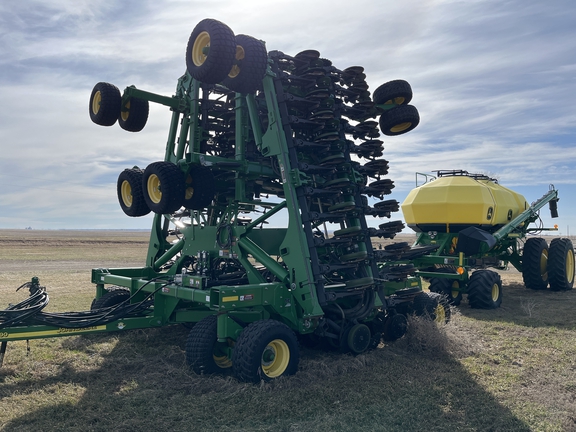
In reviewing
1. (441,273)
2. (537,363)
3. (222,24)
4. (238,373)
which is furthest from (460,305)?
(222,24)

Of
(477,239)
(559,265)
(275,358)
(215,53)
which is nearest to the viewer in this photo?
(275,358)

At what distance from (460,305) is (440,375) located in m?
5.67

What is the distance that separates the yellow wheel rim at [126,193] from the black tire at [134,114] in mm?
939

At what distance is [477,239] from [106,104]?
24.9ft

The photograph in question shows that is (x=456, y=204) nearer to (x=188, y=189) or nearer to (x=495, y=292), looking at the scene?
(x=495, y=292)

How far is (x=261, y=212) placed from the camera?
759cm

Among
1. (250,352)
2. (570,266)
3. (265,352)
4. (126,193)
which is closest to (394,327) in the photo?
(265,352)

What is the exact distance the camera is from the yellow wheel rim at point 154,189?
708 cm

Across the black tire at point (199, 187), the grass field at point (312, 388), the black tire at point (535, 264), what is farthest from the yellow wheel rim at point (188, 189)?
the black tire at point (535, 264)

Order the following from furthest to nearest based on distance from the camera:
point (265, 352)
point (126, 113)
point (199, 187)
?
1. point (126, 113)
2. point (199, 187)
3. point (265, 352)

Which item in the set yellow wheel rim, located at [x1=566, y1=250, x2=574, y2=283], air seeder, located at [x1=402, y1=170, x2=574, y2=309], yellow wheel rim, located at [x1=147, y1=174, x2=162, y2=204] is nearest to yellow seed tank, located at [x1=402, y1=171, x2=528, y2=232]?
air seeder, located at [x1=402, y1=170, x2=574, y2=309]

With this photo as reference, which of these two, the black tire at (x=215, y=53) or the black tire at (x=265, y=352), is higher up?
the black tire at (x=215, y=53)

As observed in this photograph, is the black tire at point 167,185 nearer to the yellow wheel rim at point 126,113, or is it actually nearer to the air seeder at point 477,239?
the yellow wheel rim at point 126,113

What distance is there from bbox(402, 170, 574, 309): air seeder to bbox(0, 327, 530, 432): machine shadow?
446 cm
